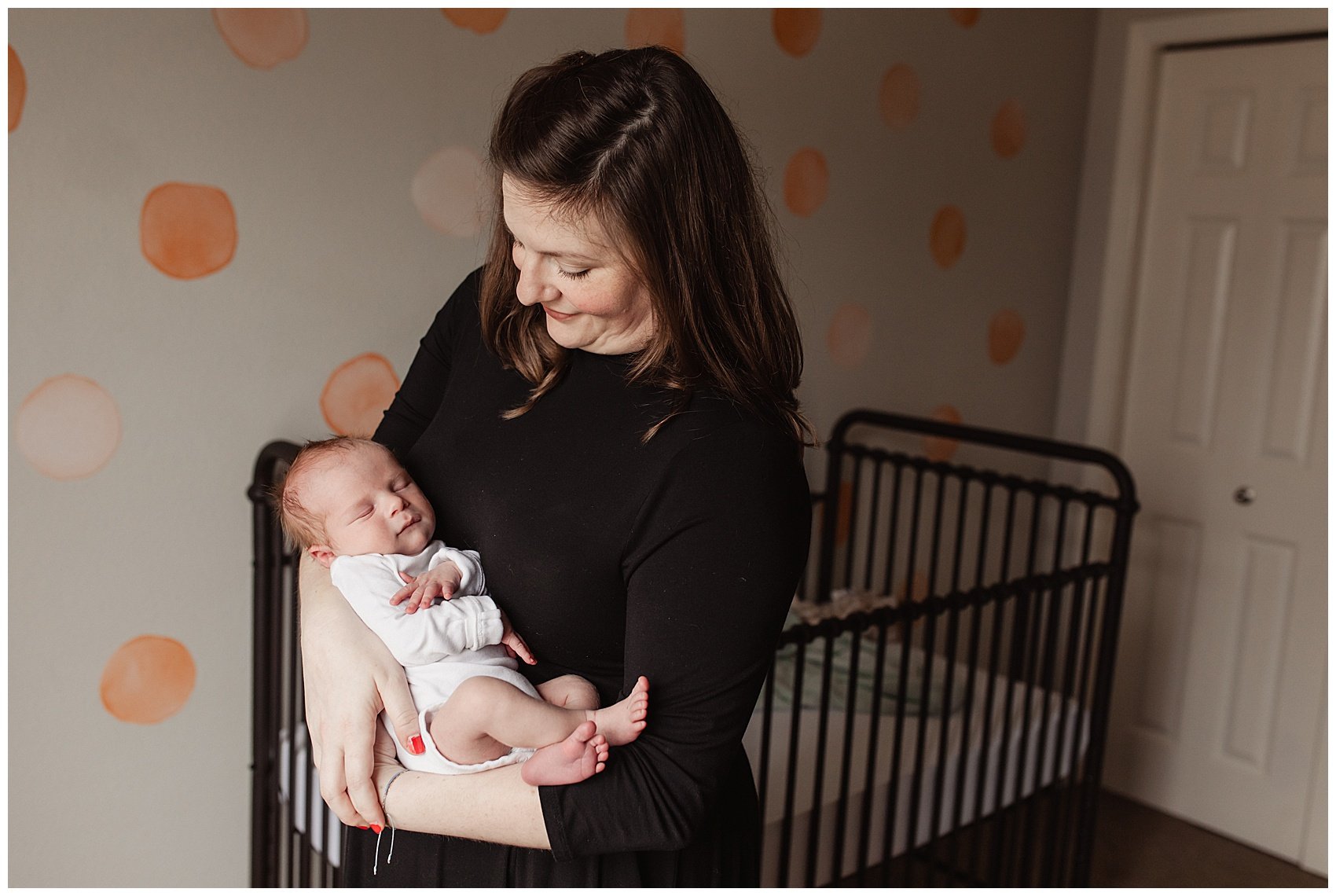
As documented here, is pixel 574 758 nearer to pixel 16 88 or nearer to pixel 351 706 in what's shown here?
pixel 351 706

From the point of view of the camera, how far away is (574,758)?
3.29 feet

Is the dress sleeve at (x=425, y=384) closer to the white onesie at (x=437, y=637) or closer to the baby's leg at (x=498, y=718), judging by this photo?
the white onesie at (x=437, y=637)

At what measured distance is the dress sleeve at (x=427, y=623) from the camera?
108 centimetres

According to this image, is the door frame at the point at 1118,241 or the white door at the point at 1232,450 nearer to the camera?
the white door at the point at 1232,450

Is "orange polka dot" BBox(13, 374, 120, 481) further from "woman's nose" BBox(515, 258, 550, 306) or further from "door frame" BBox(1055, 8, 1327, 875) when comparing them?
"door frame" BBox(1055, 8, 1327, 875)

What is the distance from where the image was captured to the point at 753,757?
6.24ft

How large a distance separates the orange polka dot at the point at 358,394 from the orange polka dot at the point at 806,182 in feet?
2.93

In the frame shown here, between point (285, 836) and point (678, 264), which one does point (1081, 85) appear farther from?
point (285, 836)

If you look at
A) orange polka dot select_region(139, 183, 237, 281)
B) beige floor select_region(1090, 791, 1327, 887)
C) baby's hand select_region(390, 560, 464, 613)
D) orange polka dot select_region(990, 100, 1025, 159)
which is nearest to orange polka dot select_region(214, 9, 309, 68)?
orange polka dot select_region(139, 183, 237, 281)

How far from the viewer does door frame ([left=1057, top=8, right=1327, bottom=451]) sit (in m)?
2.70

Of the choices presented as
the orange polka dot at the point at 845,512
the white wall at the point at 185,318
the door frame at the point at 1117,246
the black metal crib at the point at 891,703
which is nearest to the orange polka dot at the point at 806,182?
the white wall at the point at 185,318

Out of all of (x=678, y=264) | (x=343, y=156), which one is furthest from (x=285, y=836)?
(x=678, y=264)

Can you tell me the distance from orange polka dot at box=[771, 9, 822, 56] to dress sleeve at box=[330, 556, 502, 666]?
59.2 inches

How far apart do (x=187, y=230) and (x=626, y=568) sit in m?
0.99
